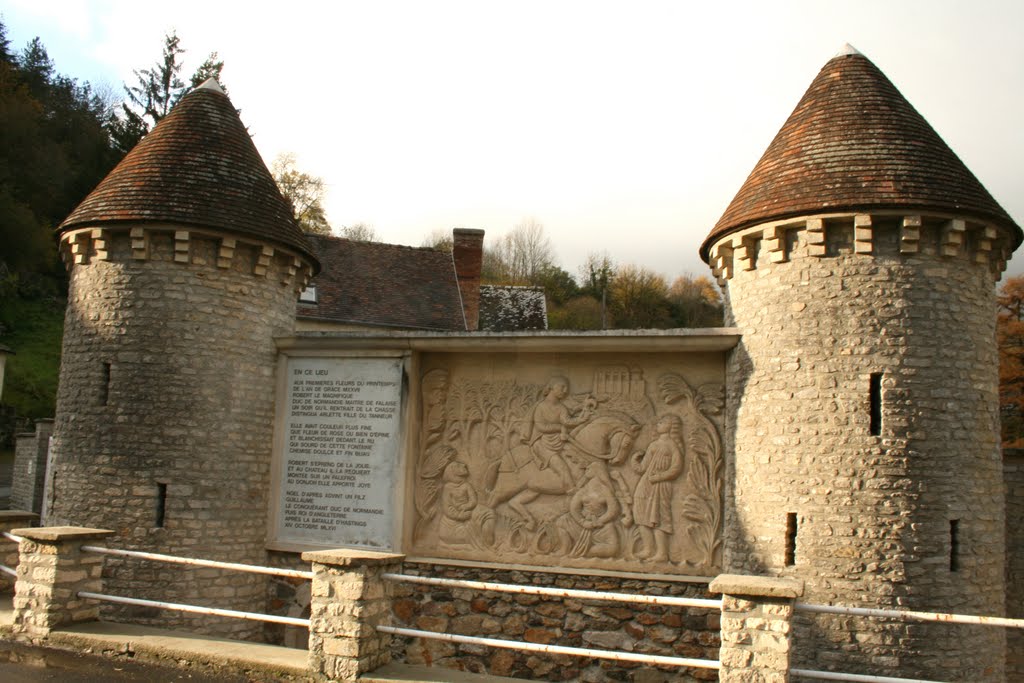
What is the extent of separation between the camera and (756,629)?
539cm

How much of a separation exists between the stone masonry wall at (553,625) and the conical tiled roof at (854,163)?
4.31 metres

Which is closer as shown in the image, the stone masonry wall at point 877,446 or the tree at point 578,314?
the stone masonry wall at point 877,446

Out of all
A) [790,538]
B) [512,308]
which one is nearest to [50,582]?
[790,538]

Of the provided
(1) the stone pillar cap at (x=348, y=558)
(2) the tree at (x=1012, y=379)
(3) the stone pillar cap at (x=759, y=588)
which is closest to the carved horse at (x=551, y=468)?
(1) the stone pillar cap at (x=348, y=558)

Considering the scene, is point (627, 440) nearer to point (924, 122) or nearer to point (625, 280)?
point (924, 122)

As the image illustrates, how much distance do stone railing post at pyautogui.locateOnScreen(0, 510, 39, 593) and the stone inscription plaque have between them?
114 inches

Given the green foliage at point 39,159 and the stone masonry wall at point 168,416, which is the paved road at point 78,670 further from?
the green foliage at point 39,159

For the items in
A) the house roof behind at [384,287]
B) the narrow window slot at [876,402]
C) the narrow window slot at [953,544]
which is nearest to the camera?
the narrow window slot at [953,544]

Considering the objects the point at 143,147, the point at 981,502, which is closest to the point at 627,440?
the point at 981,502

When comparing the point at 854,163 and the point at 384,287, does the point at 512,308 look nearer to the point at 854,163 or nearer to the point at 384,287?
the point at 384,287

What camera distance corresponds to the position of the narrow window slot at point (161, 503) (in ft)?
32.2

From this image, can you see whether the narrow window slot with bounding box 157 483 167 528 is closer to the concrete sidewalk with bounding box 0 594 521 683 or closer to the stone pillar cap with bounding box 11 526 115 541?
the stone pillar cap with bounding box 11 526 115 541

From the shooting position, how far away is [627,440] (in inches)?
380

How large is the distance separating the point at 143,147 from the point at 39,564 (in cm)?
601
